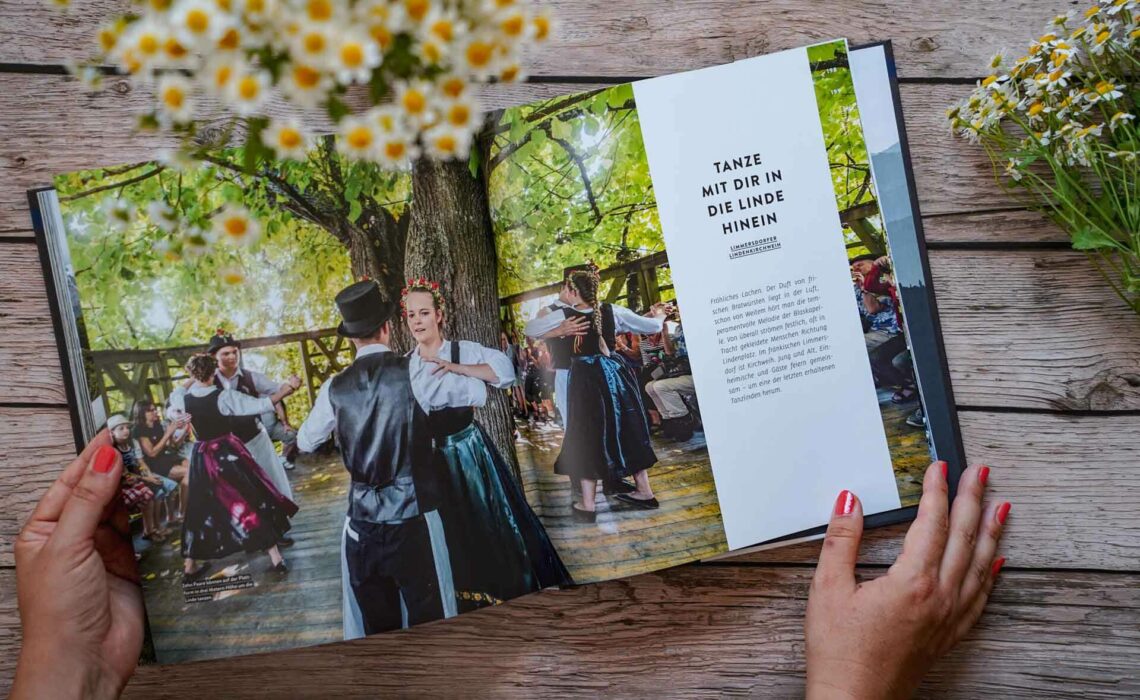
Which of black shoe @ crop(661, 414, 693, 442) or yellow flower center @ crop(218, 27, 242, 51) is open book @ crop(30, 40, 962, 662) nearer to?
black shoe @ crop(661, 414, 693, 442)

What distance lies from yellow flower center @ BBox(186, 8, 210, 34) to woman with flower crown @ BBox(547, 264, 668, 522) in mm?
365

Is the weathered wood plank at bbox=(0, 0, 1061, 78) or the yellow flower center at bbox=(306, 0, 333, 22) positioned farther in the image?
the weathered wood plank at bbox=(0, 0, 1061, 78)

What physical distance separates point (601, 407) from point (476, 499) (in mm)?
157

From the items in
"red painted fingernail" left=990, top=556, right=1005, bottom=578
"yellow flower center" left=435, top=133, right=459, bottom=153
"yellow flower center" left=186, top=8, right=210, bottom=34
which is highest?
"yellow flower center" left=186, top=8, right=210, bottom=34

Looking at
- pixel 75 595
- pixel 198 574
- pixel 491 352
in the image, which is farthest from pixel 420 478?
pixel 75 595

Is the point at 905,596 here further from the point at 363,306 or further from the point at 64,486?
the point at 64,486

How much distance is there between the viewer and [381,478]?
2.41 feet

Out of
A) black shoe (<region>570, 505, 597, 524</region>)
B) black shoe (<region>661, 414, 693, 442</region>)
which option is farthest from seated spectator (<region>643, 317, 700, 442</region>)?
black shoe (<region>570, 505, 597, 524</region>)

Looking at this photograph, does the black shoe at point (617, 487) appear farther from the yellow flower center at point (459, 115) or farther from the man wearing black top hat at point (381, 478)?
the yellow flower center at point (459, 115)

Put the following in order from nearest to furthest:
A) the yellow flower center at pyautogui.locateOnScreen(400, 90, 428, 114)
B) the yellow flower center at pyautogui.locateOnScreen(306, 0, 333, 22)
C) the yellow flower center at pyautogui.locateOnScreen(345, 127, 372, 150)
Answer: the yellow flower center at pyautogui.locateOnScreen(306, 0, 333, 22), the yellow flower center at pyautogui.locateOnScreen(400, 90, 428, 114), the yellow flower center at pyautogui.locateOnScreen(345, 127, 372, 150)

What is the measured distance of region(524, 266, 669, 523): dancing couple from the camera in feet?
2.39

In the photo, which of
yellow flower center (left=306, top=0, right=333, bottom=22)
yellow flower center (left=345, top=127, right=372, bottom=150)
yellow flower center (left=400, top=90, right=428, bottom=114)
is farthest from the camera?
yellow flower center (left=345, top=127, right=372, bottom=150)

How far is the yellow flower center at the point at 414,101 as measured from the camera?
62cm

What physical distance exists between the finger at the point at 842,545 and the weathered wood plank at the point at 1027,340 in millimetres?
169
